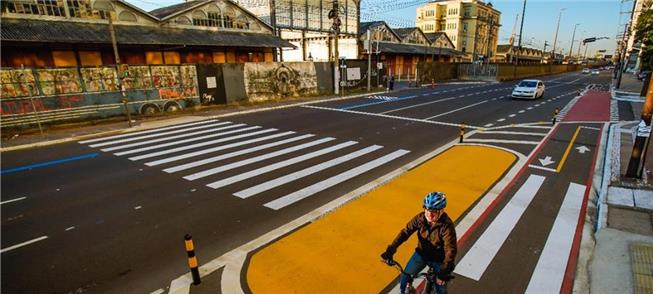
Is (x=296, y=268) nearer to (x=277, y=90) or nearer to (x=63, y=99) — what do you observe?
(x=63, y=99)

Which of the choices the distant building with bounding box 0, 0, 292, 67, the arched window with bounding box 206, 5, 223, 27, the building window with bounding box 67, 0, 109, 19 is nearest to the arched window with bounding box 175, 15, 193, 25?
the distant building with bounding box 0, 0, 292, 67

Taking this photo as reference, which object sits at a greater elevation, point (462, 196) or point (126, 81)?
point (126, 81)

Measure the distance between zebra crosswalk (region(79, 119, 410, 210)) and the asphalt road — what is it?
5cm

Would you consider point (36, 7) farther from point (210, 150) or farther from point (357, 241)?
point (357, 241)

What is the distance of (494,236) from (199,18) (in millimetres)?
33634

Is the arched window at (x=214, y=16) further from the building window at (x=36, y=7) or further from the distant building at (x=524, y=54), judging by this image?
the distant building at (x=524, y=54)

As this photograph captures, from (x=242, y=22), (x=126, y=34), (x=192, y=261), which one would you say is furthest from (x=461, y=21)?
(x=192, y=261)

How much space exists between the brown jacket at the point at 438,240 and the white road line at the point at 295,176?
539 cm

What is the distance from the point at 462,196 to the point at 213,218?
240 inches

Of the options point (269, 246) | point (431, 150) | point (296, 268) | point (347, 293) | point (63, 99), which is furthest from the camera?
point (63, 99)

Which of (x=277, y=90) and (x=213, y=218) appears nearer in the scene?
(x=213, y=218)

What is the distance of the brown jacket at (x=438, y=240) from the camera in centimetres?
365

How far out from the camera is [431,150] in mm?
12562

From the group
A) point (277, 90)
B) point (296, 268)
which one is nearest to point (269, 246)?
point (296, 268)
